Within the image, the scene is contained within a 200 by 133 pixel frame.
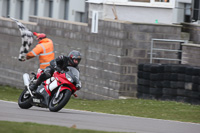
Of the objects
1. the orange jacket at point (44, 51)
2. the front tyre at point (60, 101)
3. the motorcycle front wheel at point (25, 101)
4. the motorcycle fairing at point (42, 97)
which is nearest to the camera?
the front tyre at point (60, 101)

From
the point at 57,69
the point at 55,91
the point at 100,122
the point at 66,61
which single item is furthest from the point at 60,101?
the point at 100,122

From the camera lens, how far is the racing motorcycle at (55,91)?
14.2 m

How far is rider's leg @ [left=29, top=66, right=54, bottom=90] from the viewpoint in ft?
49.0

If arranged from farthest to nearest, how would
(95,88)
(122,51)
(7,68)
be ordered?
(7,68), (95,88), (122,51)

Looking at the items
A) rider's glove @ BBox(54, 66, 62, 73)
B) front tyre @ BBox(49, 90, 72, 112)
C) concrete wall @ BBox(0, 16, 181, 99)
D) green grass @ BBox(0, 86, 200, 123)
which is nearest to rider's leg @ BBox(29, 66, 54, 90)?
rider's glove @ BBox(54, 66, 62, 73)

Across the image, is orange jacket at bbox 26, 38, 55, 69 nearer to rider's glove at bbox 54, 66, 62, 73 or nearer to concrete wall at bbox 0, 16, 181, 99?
rider's glove at bbox 54, 66, 62, 73

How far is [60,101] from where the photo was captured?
46.9 ft

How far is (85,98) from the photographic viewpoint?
2373 centimetres

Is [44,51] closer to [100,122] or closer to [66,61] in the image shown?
[66,61]

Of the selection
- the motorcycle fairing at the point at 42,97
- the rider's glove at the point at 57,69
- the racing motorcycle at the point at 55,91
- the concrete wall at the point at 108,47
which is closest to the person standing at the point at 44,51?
the racing motorcycle at the point at 55,91

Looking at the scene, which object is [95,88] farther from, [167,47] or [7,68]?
[7,68]

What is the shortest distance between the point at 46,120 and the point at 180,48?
368 inches

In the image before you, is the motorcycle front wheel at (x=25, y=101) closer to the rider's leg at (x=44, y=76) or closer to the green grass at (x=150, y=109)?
the rider's leg at (x=44, y=76)

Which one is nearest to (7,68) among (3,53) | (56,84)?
(3,53)
